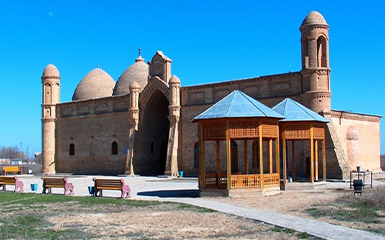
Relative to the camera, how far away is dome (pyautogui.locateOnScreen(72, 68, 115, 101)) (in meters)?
43.0

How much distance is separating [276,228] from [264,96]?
1900 centimetres

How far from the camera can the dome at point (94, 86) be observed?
141ft

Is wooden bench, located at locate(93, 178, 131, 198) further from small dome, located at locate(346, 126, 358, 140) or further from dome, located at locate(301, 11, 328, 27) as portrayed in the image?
small dome, located at locate(346, 126, 358, 140)

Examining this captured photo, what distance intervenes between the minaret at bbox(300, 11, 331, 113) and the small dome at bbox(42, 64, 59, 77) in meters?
22.8

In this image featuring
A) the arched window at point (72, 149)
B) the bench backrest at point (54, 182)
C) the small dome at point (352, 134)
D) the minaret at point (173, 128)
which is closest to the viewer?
the bench backrest at point (54, 182)

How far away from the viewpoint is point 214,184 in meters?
19.4

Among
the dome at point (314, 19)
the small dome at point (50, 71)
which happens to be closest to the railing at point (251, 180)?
the dome at point (314, 19)

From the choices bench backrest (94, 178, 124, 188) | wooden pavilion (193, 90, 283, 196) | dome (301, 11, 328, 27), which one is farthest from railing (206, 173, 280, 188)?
dome (301, 11, 328, 27)

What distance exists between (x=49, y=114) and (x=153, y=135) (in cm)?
1055

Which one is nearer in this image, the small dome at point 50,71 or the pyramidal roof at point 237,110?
the pyramidal roof at point 237,110

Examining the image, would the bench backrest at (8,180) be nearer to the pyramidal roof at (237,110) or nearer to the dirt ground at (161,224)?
the dirt ground at (161,224)

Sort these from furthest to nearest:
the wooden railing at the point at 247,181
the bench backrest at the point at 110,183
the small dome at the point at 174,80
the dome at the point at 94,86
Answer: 1. the dome at the point at 94,86
2. the small dome at the point at 174,80
3. the bench backrest at the point at 110,183
4. the wooden railing at the point at 247,181

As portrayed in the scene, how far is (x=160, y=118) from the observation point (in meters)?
37.1

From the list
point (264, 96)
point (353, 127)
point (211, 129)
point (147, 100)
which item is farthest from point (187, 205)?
point (147, 100)
